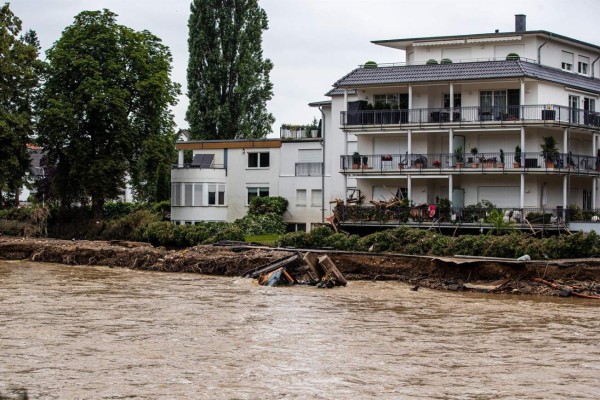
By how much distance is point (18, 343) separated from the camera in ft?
83.9

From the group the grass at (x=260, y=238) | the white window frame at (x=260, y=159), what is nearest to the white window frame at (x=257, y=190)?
the white window frame at (x=260, y=159)

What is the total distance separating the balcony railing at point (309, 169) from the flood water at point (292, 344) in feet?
81.1

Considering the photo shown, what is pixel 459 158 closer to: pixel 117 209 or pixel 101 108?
pixel 101 108

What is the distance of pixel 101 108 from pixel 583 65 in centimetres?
2984

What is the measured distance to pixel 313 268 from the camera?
41.2m

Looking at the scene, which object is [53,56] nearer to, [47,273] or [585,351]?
[47,273]

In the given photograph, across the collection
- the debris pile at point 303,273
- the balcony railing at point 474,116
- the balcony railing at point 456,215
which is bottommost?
the debris pile at point 303,273

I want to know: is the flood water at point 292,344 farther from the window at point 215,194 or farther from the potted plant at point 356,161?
the window at point 215,194

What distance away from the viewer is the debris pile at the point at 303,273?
40.6 metres

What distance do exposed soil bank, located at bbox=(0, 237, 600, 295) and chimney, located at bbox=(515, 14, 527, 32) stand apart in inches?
919

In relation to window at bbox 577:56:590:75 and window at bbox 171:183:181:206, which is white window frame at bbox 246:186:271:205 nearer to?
window at bbox 171:183:181:206

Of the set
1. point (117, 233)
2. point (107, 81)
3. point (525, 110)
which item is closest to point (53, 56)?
point (107, 81)

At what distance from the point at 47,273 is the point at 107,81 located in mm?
20930

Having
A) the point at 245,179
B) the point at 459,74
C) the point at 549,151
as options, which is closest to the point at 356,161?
the point at 459,74
